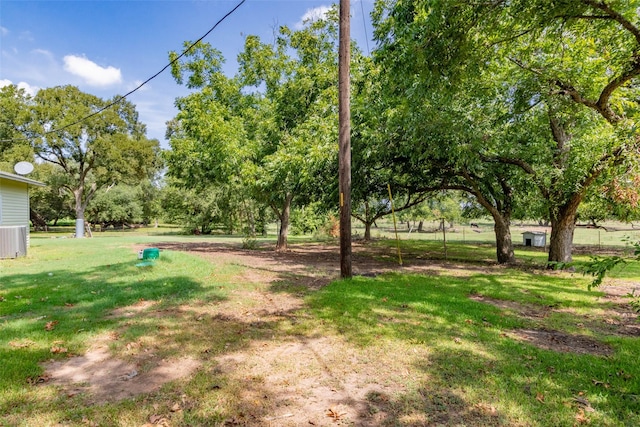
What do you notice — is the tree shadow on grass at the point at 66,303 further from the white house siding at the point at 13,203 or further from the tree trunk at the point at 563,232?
the tree trunk at the point at 563,232

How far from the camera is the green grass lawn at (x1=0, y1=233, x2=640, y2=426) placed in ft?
8.84

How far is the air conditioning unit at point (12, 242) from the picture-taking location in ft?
38.2

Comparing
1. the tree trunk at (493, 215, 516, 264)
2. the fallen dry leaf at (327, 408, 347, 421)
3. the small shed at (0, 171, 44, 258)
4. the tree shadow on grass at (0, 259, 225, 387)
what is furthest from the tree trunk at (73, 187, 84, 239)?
the fallen dry leaf at (327, 408, 347, 421)

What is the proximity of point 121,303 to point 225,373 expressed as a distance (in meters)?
3.54

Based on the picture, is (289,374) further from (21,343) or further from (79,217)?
(79,217)

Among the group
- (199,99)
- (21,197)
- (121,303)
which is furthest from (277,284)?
(21,197)

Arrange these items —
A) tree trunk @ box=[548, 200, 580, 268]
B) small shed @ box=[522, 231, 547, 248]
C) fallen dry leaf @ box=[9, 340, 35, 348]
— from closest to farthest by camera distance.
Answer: fallen dry leaf @ box=[9, 340, 35, 348] → tree trunk @ box=[548, 200, 580, 268] → small shed @ box=[522, 231, 547, 248]

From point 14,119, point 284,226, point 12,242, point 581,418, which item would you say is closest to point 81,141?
point 14,119

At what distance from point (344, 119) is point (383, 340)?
503 cm

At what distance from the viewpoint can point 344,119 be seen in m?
7.69

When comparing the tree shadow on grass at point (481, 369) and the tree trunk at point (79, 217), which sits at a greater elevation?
the tree trunk at point (79, 217)

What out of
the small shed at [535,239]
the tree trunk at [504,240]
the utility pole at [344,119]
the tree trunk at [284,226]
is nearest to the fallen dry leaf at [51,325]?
the utility pole at [344,119]

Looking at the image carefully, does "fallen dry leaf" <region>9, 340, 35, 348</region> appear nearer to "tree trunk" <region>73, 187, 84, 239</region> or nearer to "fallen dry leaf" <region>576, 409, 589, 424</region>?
"fallen dry leaf" <region>576, 409, 589, 424</region>

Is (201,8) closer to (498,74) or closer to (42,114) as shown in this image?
(498,74)
